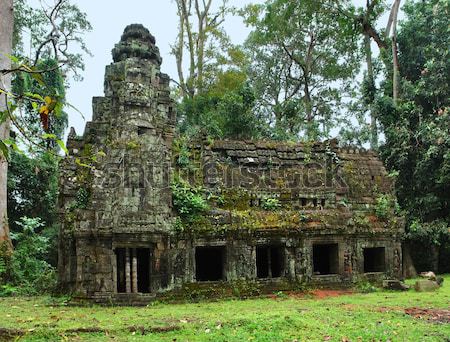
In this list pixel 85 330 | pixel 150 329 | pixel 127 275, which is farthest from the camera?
pixel 127 275

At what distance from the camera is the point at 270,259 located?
15.5m

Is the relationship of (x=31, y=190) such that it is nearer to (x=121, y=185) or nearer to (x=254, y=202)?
(x=121, y=185)

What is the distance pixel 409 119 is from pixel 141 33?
45.0 feet

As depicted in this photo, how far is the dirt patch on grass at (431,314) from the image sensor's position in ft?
35.1

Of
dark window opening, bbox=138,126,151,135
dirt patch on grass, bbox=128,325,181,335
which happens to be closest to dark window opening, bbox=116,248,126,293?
dark window opening, bbox=138,126,151,135

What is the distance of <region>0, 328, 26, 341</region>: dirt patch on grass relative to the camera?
8.68 meters

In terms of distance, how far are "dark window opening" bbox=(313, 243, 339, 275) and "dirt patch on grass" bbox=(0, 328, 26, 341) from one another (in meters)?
10.1

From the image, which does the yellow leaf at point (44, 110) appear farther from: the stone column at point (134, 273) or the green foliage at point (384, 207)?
the green foliage at point (384, 207)

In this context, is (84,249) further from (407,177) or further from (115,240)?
(407,177)

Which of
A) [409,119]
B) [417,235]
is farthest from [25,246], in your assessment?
[409,119]

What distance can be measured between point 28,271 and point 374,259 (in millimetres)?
12715

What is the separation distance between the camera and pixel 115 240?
1311 centimetres

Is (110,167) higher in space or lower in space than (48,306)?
higher

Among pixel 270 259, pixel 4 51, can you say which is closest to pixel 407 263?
pixel 270 259
